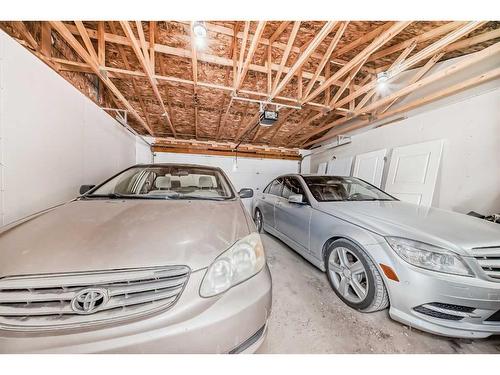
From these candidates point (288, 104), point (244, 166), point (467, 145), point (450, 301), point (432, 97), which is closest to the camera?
point (450, 301)

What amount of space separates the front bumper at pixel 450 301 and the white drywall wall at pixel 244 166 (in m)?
4.88

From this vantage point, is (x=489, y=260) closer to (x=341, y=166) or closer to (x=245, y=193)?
(x=245, y=193)

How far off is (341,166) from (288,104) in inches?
93.3

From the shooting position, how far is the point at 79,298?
27.3 inches

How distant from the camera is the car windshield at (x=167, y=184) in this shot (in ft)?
5.15

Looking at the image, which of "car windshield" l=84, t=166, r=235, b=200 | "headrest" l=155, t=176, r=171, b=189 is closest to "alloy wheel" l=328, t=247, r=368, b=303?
"car windshield" l=84, t=166, r=235, b=200

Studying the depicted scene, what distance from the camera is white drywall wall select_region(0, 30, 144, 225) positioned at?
61.7 inches

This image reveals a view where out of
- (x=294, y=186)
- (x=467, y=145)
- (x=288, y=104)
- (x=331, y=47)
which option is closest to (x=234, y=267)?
(x=294, y=186)

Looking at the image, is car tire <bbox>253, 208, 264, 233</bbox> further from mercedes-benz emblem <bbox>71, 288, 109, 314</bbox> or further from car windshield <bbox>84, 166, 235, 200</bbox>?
mercedes-benz emblem <bbox>71, 288, 109, 314</bbox>

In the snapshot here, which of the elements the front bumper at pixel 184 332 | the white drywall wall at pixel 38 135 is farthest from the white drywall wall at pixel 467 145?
the white drywall wall at pixel 38 135

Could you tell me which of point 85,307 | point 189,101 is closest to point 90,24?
point 189,101

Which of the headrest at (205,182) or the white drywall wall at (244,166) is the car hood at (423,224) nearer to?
the headrest at (205,182)
